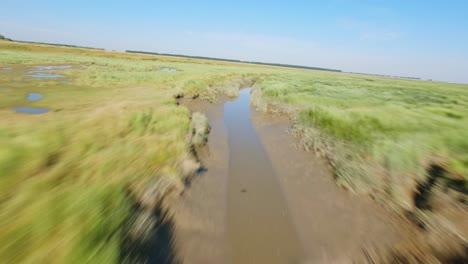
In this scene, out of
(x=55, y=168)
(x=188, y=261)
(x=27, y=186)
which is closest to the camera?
(x=188, y=261)

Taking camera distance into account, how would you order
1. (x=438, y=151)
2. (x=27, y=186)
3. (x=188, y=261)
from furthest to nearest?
1. (x=438, y=151)
2. (x=27, y=186)
3. (x=188, y=261)

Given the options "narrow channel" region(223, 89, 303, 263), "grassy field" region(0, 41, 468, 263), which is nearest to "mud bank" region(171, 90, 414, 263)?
"narrow channel" region(223, 89, 303, 263)

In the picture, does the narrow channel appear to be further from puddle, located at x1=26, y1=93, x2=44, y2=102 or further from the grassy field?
puddle, located at x1=26, y1=93, x2=44, y2=102

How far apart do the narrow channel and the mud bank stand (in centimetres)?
2

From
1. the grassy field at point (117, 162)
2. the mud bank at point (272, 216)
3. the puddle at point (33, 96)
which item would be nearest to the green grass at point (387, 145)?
the grassy field at point (117, 162)

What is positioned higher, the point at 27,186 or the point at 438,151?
the point at 438,151

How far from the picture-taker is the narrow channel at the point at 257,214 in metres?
4.29

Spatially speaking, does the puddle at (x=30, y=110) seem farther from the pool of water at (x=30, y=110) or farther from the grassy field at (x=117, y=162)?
the grassy field at (x=117, y=162)

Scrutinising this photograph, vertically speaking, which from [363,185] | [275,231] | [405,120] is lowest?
[275,231]

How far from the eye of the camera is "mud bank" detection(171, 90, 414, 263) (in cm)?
426

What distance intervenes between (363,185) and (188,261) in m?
5.09

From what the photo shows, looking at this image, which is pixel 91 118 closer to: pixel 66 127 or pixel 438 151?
pixel 66 127

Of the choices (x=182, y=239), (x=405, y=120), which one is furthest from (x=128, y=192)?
(x=405, y=120)

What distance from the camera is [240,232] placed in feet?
15.8
